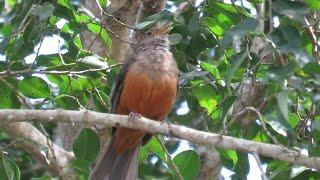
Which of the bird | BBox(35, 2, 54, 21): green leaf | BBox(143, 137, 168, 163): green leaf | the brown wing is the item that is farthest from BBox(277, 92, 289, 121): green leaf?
the brown wing

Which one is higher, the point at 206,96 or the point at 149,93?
the point at 206,96

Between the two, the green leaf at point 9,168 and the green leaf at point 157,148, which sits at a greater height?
the green leaf at point 9,168

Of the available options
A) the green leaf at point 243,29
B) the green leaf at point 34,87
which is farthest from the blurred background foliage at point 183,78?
the green leaf at point 243,29

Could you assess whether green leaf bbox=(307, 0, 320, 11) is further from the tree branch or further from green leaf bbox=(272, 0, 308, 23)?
the tree branch

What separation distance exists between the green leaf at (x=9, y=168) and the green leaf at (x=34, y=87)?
587mm

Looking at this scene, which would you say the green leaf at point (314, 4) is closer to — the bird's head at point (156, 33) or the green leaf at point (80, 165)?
the green leaf at point (80, 165)

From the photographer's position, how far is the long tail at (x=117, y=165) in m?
5.56

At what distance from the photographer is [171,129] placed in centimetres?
434

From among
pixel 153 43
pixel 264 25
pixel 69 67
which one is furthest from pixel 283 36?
pixel 153 43

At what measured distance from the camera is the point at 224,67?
5012 mm

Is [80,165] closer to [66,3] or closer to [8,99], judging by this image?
[8,99]

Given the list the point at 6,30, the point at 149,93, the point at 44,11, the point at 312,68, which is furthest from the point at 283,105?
the point at 6,30

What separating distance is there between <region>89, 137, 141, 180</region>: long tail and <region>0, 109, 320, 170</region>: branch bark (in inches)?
38.6

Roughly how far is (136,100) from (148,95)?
115 mm
